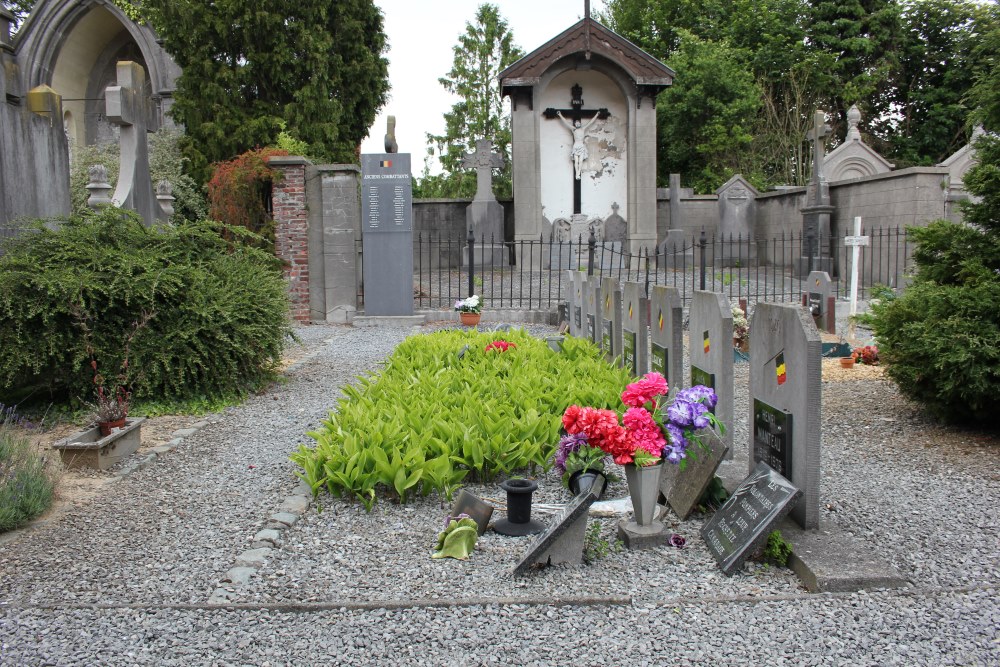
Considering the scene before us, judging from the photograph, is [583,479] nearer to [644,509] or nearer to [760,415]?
[644,509]

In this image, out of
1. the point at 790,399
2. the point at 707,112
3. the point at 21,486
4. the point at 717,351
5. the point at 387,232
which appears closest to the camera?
the point at 790,399

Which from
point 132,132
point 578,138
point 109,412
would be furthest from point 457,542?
point 578,138

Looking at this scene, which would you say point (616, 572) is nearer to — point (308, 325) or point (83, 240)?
point (83, 240)

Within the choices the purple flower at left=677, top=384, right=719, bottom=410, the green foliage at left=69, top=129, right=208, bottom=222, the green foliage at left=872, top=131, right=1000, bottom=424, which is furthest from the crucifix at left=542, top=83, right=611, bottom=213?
the purple flower at left=677, top=384, right=719, bottom=410

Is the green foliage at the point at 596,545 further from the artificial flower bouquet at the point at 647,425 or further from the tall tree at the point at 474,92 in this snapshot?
the tall tree at the point at 474,92

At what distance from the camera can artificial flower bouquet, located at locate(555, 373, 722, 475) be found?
3828mm

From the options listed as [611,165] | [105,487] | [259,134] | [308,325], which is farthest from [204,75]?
[105,487]

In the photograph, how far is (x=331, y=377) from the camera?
8.81 m

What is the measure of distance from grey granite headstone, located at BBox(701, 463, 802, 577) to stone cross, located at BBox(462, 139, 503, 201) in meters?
17.2

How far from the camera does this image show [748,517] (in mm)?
3678

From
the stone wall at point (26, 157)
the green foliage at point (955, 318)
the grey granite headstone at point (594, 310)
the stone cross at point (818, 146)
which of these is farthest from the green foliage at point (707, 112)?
the stone wall at point (26, 157)

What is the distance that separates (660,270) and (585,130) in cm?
446

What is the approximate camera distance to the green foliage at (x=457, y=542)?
12.5ft

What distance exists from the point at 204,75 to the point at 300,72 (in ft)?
7.00
